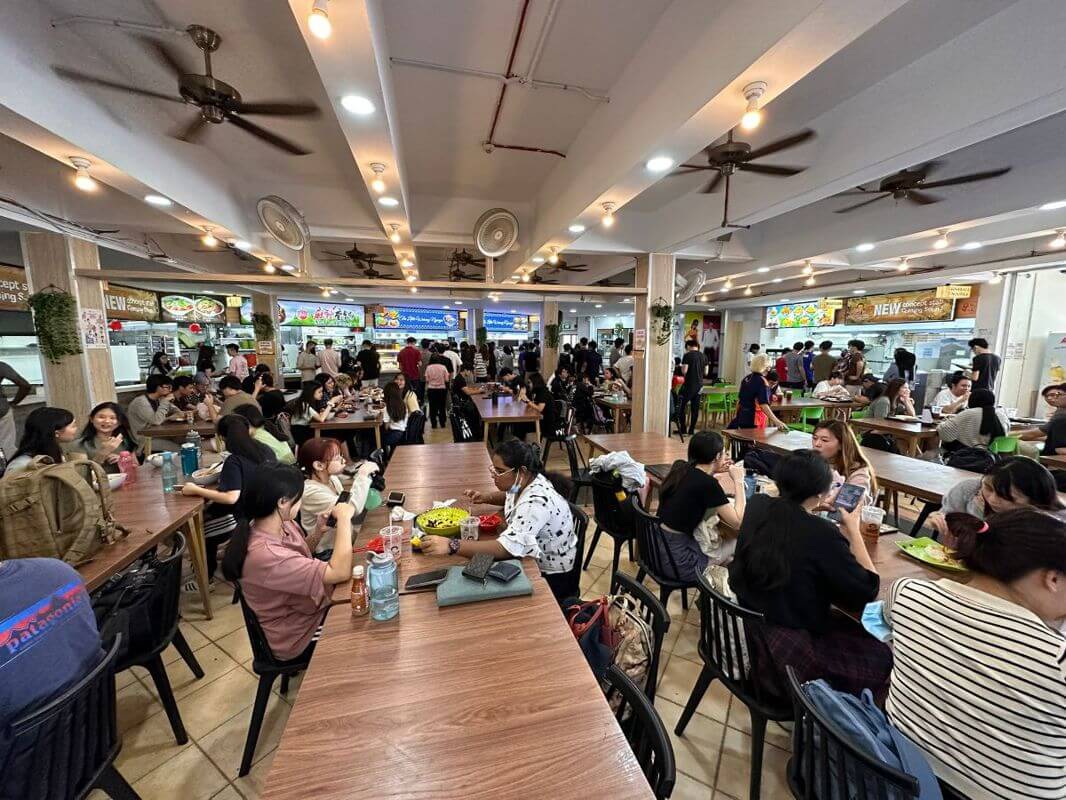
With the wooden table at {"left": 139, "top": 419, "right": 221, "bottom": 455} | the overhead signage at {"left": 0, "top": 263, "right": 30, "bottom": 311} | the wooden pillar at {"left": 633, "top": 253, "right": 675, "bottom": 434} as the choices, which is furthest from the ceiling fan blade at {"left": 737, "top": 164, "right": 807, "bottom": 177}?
the overhead signage at {"left": 0, "top": 263, "right": 30, "bottom": 311}

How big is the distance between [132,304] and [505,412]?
7907 millimetres

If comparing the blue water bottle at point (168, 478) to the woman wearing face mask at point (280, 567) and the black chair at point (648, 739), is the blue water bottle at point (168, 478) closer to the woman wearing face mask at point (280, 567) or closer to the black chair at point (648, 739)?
the woman wearing face mask at point (280, 567)

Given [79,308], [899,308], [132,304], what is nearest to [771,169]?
[79,308]

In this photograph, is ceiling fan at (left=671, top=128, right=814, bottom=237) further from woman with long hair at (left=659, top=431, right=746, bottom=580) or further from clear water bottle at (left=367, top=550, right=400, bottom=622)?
→ clear water bottle at (left=367, top=550, right=400, bottom=622)

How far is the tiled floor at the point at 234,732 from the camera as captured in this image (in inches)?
66.9

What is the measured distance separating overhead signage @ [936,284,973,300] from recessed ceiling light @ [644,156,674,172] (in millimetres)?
8545

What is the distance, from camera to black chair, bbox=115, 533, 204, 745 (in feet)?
5.79

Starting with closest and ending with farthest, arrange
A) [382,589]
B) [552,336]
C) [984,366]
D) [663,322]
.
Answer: [382,589] → [984,366] → [663,322] → [552,336]

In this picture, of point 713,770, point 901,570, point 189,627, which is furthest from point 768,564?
point 189,627

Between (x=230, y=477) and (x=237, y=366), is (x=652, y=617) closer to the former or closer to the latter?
(x=230, y=477)

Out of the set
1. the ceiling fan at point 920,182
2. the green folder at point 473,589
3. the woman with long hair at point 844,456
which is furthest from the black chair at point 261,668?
the ceiling fan at point 920,182

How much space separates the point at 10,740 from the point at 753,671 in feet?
7.20

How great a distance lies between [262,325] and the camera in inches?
367

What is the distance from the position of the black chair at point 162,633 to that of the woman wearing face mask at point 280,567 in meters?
0.52
